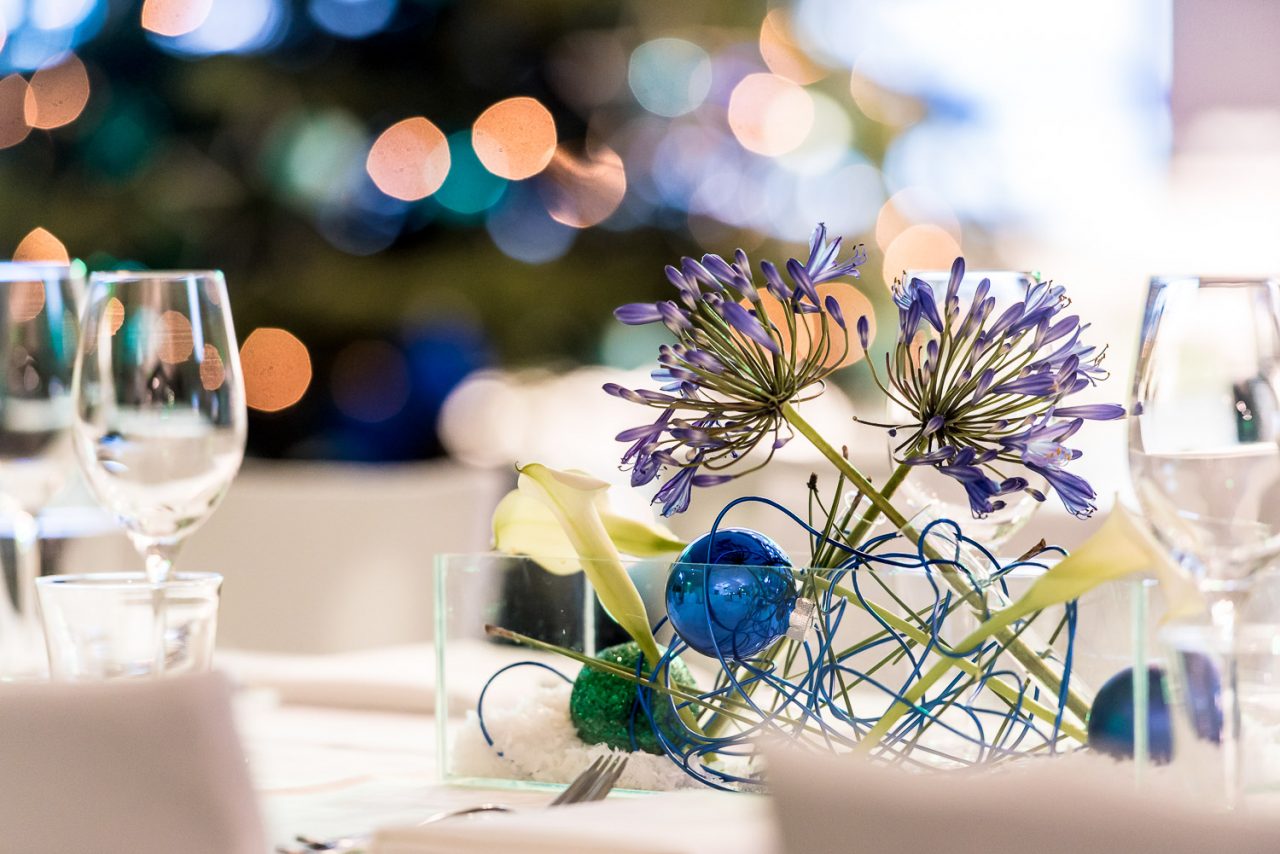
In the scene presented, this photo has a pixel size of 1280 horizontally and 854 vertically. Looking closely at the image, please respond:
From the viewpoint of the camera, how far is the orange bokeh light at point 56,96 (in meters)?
2.92

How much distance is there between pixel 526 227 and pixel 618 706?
2.20m

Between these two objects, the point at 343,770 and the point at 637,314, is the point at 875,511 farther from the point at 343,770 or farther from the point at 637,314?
the point at 343,770

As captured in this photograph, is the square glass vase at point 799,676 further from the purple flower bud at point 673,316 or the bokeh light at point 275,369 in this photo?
the bokeh light at point 275,369

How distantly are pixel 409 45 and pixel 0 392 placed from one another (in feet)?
6.89

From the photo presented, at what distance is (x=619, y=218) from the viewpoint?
2.95m

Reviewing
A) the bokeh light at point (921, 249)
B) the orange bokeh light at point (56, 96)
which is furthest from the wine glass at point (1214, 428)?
the bokeh light at point (921, 249)

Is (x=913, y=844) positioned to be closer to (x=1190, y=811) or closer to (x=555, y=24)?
(x=1190, y=811)

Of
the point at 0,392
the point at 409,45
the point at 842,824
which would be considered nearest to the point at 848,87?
the point at 409,45

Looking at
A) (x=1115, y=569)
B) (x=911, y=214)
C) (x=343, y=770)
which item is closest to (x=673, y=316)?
(x=1115, y=569)

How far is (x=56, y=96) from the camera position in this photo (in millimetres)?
2936

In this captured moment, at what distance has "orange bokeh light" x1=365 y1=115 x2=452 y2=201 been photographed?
9.55 ft

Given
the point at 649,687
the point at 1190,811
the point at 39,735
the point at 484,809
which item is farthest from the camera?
the point at 649,687

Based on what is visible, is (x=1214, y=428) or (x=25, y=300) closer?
(x=1214, y=428)

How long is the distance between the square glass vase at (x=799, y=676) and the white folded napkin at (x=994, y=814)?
24 cm
